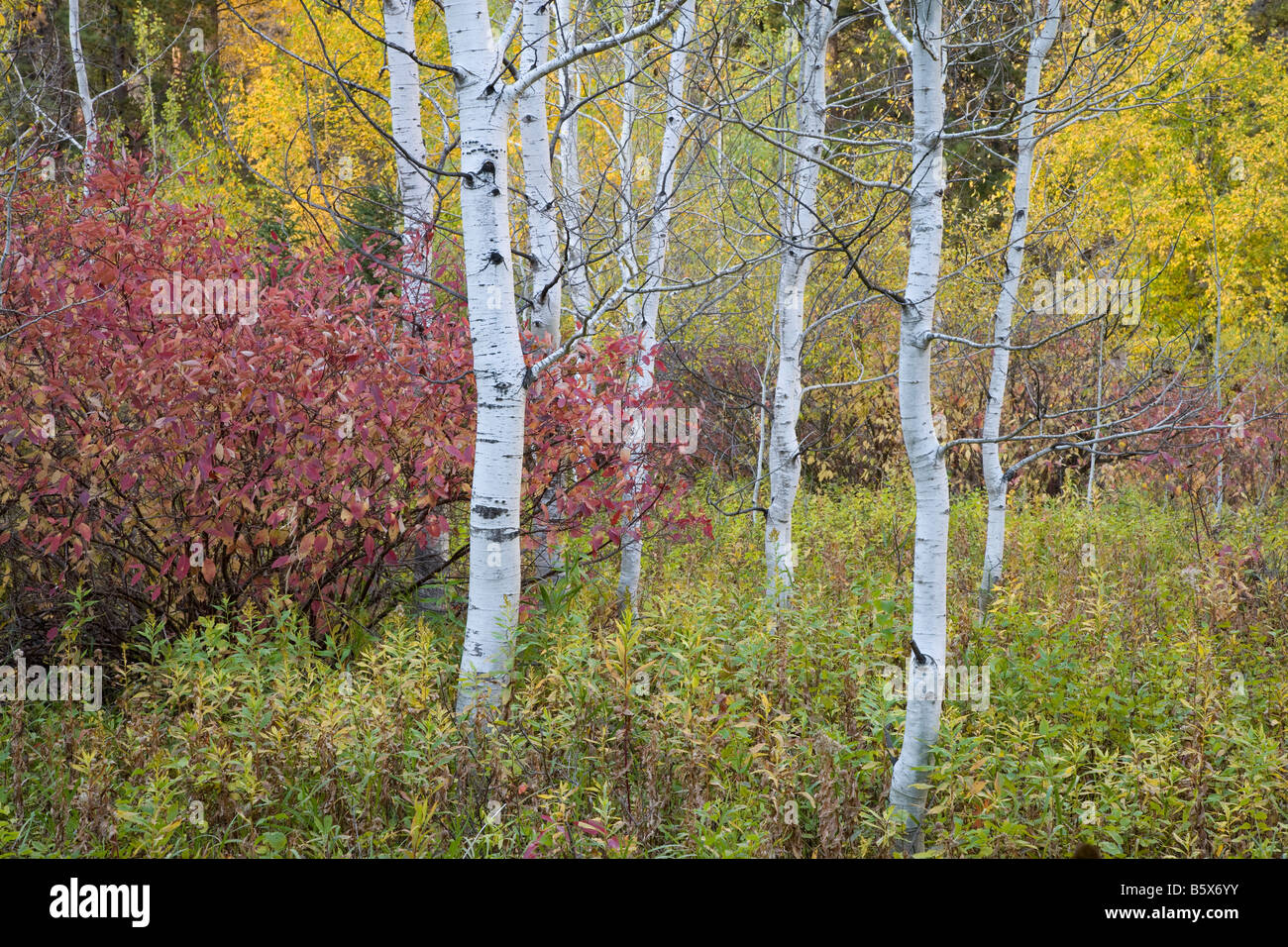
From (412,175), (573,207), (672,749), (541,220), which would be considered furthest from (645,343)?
(672,749)

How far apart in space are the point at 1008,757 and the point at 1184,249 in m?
15.2

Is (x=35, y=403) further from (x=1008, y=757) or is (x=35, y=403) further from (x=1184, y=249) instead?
(x=1184, y=249)

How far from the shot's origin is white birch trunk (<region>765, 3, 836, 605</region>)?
5.88 meters

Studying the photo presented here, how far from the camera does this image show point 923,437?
139 inches

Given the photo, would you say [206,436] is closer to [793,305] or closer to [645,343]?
[645,343]

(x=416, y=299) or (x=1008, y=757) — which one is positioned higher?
(x=416, y=299)

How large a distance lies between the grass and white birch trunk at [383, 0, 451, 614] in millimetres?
739

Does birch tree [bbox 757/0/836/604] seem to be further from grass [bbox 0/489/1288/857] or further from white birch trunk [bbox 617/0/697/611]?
grass [bbox 0/489/1288/857]

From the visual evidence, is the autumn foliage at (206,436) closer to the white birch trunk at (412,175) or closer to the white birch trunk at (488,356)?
the white birch trunk at (488,356)

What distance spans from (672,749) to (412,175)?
177 inches

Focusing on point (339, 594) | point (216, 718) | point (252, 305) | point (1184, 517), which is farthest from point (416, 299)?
point (1184, 517)

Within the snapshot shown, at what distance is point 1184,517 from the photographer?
880 cm

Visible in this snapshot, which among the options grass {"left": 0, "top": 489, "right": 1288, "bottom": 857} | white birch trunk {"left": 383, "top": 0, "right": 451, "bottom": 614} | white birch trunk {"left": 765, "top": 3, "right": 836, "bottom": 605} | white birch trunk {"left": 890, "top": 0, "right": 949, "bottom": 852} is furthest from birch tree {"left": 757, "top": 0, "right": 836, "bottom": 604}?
white birch trunk {"left": 890, "top": 0, "right": 949, "bottom": 852}
